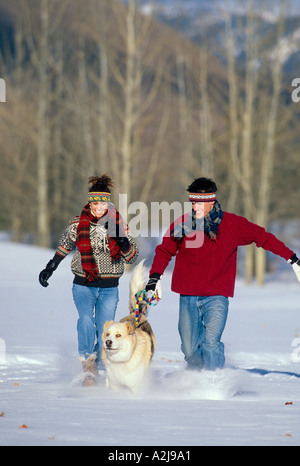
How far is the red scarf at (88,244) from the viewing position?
288 inches

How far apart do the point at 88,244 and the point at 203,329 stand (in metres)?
1.32

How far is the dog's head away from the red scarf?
775mm

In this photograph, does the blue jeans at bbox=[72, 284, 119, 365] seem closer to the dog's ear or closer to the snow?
the snow

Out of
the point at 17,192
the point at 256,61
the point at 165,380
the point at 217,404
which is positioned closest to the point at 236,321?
the point at 165,380

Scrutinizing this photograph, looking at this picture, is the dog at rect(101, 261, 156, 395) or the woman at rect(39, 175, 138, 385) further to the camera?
the woman at rect(39, 175, 138, 385)

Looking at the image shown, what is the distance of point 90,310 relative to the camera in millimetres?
7496

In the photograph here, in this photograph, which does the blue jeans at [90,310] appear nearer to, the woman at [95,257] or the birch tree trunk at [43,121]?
the woman at [95,257]

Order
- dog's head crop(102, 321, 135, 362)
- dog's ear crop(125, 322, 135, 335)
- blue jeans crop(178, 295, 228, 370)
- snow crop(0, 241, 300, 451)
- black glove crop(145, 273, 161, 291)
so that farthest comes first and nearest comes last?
1. black glove crop(145, 273, 161, 291)
2. blue jeans crop(178, 295, 228, 370)
3. dog's ear crop(125, 322, 135, 335)
4. dog's head crop(102, 321, 135, 362)
5. snow crop(0, 241, 300, 451)

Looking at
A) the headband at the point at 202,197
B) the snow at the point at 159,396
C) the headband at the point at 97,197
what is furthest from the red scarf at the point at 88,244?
the snow at the point at 159,396

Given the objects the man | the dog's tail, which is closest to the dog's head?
the man

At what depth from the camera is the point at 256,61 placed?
2536cm

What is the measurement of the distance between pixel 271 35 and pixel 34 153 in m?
14.6

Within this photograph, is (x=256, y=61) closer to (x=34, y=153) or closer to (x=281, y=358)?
(x=34, y=153)

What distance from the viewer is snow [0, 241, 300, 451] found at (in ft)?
15.9
